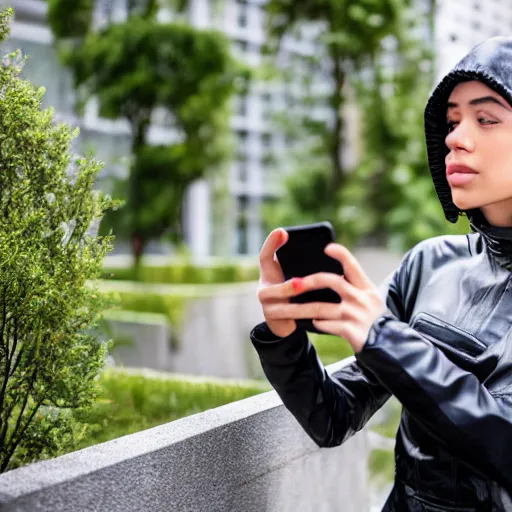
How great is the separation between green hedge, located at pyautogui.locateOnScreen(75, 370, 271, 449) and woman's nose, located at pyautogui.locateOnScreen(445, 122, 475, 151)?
1.15m

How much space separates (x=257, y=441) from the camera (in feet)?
5.63

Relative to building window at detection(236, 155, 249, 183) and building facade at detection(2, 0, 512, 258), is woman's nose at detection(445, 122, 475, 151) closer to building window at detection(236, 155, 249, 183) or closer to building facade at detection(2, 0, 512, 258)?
building facade at detection(2, 0, 512, 258)

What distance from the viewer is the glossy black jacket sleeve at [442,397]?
3.63ft

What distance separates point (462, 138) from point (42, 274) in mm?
884

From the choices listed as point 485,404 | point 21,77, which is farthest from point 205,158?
point 485,404

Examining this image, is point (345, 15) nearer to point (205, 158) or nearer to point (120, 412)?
point (205, 158)

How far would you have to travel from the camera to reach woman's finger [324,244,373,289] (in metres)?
1.09

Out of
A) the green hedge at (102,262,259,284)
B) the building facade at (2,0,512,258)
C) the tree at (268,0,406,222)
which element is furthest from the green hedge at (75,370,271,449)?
the green hedge at (102,262,259,284)

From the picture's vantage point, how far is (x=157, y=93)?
865cm

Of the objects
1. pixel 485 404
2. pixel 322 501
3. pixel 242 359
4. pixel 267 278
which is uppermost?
pixel 267 278

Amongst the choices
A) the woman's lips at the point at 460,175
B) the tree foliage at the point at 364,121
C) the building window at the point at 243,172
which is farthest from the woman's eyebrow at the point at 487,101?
the building window at the point at 243,172

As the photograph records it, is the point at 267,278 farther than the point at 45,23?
No

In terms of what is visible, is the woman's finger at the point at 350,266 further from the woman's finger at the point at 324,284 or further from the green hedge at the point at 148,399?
the green hedge at the point at 148,399

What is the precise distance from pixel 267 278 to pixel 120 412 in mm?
1376
